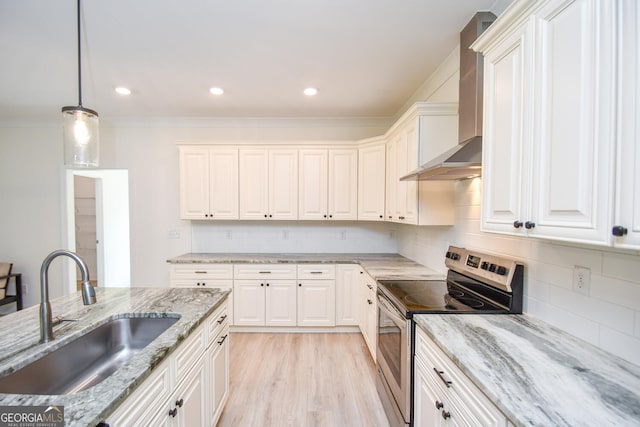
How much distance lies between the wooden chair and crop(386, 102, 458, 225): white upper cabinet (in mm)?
5091

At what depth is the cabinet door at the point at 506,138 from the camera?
44.7 inches

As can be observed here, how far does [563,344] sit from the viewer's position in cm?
117

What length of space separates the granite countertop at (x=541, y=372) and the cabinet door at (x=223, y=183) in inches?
108

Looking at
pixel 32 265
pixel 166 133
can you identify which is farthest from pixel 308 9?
pixel 32 265

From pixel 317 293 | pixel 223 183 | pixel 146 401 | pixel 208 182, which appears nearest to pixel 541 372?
pixel 146 401

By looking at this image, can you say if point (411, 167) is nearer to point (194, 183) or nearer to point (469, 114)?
point (469, 114)

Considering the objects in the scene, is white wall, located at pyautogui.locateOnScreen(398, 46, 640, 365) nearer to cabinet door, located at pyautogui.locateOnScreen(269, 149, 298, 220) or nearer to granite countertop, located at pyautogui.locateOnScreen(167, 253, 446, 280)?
granite countertop, located at pyautogui.locateOnScreen(167, 253, 446, 280)

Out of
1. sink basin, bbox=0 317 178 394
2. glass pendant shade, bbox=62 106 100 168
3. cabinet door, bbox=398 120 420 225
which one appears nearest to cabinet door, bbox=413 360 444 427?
cabinet door, bbox=398 120 420 225

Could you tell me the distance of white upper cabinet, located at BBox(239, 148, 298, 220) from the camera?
11.3 ft

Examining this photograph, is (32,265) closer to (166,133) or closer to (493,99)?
(166,133)

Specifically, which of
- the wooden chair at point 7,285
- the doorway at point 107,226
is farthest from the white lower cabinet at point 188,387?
the doorway at point 107,226

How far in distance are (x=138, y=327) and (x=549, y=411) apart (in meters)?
1.87

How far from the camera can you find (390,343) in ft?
6.13

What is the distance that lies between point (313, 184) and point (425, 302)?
2131mm
